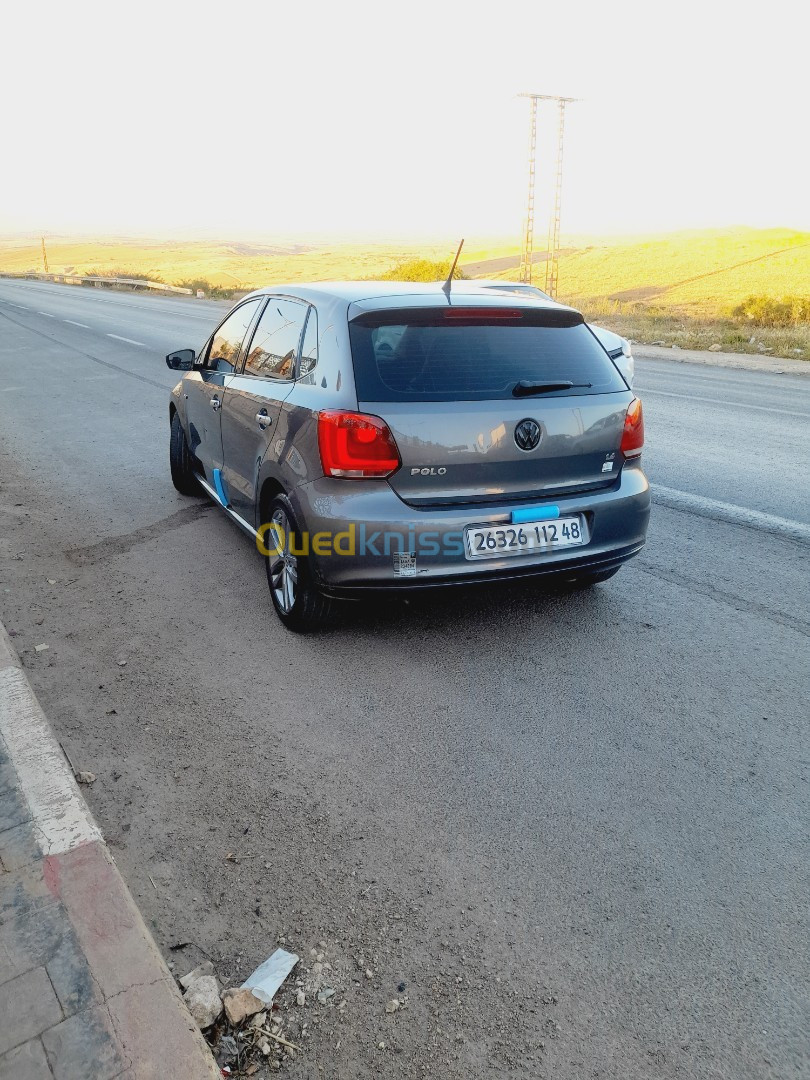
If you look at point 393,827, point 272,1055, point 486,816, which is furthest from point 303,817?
point 272,1055

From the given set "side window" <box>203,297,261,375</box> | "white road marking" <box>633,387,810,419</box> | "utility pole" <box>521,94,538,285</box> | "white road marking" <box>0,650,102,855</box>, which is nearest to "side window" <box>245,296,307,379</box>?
"side window" <box>203,297,261,375</box>

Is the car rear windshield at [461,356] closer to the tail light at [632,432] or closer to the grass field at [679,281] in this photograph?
the tail light at [632,432]

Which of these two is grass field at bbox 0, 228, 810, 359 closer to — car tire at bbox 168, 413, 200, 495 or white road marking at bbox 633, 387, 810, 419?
white road marking at bbox 633, 387, 810, 419

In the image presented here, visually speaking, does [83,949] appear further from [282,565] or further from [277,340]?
[277,340]

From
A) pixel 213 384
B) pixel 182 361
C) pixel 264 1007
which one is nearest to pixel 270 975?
pixel 264 1007

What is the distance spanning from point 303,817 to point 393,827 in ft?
1.04

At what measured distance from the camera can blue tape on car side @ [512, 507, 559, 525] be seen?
4.10m

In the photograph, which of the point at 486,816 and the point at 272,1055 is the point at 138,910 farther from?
the point at 486,816

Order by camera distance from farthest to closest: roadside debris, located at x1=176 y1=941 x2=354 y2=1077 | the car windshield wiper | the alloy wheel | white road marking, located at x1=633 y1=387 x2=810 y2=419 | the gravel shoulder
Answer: the gravel shoulder, white road marking, located at x1=633 y1=387 x2=810 y2=419, the alloy wheel, the car windshield wiper, roadside debris, located at x1=176 y1=941 x2=354 y2=1077

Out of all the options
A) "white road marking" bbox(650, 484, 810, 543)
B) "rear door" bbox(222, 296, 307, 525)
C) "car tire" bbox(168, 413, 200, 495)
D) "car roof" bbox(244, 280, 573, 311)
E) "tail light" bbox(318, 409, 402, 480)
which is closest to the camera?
"tail light" bbox(318, 409, 402, 480)

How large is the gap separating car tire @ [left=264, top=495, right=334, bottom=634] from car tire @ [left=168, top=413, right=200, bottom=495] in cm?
228

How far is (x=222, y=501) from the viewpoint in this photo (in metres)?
5.75

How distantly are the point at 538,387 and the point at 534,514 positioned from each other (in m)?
0.59

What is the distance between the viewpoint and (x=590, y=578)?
476cm
